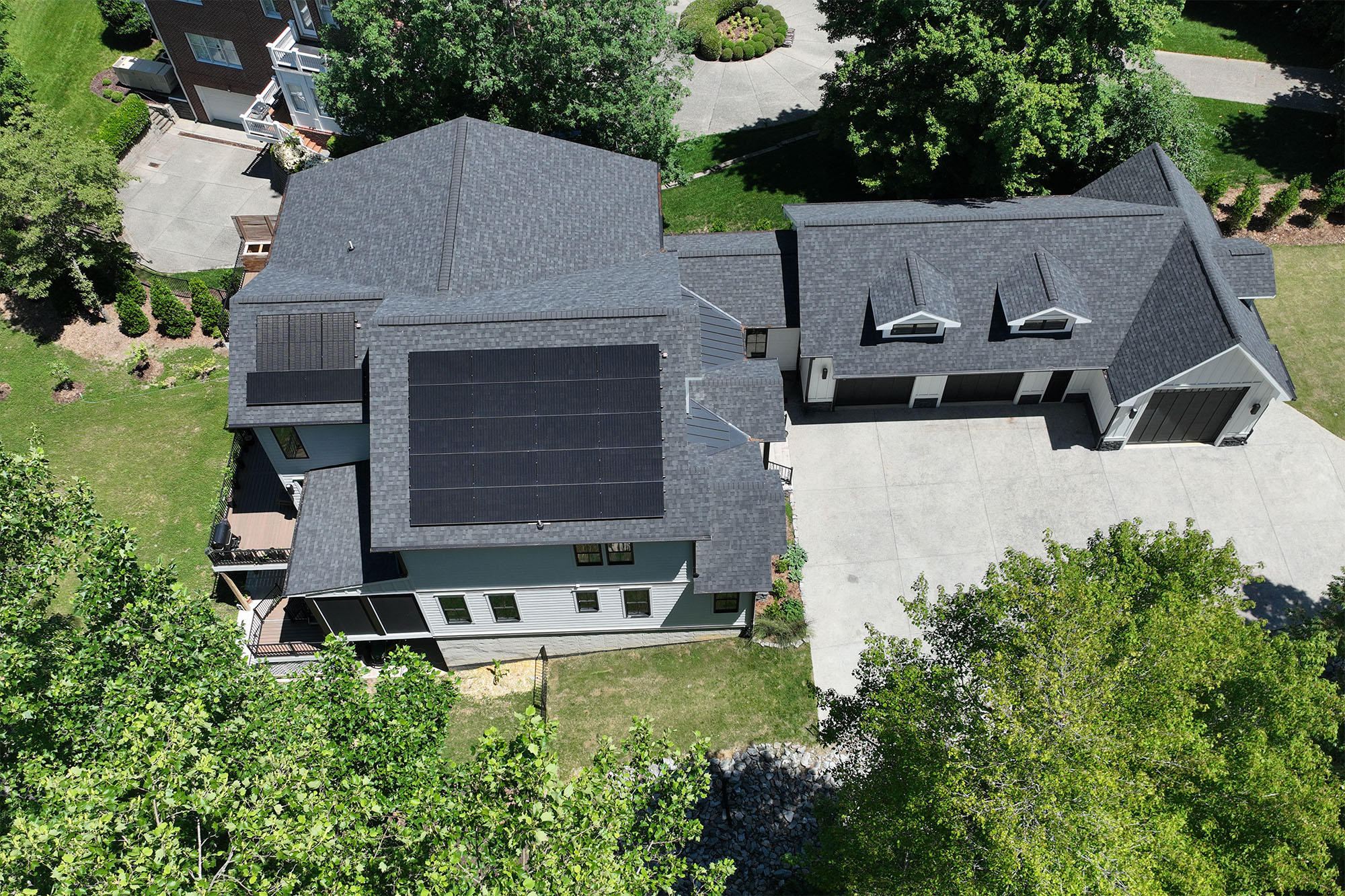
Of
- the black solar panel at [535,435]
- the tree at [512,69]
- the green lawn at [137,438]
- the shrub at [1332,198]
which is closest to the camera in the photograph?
the black solar panel at [535,435]

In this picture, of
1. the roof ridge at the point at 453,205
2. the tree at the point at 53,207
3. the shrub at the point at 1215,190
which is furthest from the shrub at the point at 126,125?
the shrub at the point at 1215,190

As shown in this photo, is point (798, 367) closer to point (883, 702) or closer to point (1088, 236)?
point (1088, 236)

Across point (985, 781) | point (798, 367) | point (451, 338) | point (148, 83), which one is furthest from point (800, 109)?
point (985, 781)

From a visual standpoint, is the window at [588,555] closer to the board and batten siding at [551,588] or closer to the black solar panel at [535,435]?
the board and batten siding at [551,588]

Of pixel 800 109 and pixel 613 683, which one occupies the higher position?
pixel 800 109

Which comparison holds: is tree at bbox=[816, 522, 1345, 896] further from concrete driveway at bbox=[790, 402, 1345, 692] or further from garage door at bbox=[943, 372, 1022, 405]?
garage door at bbox=[943, 372, 1022, 405]

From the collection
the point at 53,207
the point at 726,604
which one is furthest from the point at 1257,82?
the point at 53,207
